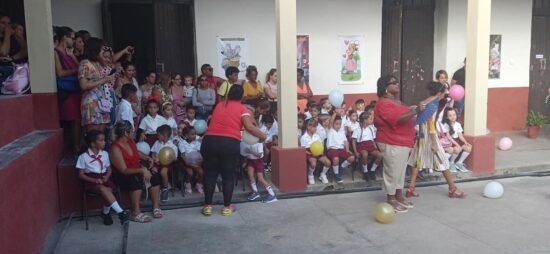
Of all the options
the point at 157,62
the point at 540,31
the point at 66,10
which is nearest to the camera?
the point at 66,10

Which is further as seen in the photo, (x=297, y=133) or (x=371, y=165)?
(x=371, y=165)

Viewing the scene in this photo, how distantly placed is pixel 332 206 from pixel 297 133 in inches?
42.7

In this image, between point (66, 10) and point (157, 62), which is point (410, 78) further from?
point (66, 10)

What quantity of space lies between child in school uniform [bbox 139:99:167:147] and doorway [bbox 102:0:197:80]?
204cm

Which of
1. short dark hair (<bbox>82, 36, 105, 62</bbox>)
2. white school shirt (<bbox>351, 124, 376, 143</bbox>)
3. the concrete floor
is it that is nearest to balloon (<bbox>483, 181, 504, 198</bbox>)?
the concrete floor

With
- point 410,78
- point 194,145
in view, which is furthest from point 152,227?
point 410,78

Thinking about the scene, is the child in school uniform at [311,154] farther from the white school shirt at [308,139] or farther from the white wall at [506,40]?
the white wall at [506,40]

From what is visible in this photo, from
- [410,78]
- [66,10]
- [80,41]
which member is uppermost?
[66,10]

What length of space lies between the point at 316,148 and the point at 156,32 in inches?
135

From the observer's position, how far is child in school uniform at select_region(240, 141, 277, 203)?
20.1 ft

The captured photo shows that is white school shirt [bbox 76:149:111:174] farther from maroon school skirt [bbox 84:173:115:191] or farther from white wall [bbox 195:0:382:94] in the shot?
white wall [bbox 195:0:382:94]

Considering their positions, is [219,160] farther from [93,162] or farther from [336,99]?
[336,99]

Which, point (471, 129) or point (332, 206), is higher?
point (471, 129)

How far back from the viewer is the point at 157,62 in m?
8.15
